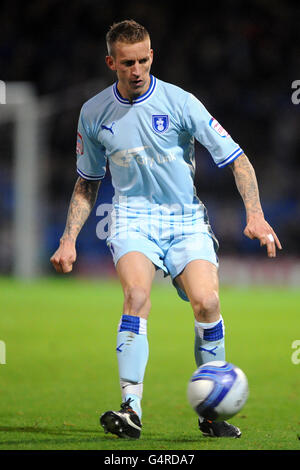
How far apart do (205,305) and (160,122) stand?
3.48 ft

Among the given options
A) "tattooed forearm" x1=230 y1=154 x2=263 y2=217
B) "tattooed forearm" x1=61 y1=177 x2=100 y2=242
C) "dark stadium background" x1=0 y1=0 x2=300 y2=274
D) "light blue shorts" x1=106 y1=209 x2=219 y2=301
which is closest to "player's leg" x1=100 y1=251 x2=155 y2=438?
"light blue shorts" x1=106 y1=209 x2=219 y2=301

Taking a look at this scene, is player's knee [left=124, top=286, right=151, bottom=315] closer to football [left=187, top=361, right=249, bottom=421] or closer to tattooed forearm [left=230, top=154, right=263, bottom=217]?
football [left=187, top=361, right=249, bottom=421]

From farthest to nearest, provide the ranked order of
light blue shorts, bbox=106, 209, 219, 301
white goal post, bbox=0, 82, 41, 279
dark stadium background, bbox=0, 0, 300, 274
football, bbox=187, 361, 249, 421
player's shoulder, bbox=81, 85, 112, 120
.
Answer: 1. dark stadium background, bbox=0, 0, 300, 274
2. white goal post, bbox=0, 82, 41, 279
3. player's shoulder, bbox=81, 85, 112, 120
4. light blue shorts, bbox=106, 209, 219, 301
5. football, bbox=187, 361, 249, 421

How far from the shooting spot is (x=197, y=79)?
22.8m

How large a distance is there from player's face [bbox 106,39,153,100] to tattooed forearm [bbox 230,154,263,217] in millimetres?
682

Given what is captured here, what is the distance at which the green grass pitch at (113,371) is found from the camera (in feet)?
15.1

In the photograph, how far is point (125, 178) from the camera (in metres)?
4.92

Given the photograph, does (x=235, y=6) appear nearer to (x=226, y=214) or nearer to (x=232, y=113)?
(x=232, y=113)

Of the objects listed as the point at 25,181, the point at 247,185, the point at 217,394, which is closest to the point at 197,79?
the point at 25,181

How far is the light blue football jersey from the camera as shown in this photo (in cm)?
483

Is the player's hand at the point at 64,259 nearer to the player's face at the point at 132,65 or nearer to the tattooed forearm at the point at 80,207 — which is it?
the tattooed forearm at the point at 80,207

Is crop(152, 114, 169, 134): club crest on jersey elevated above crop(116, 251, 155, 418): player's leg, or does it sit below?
above
